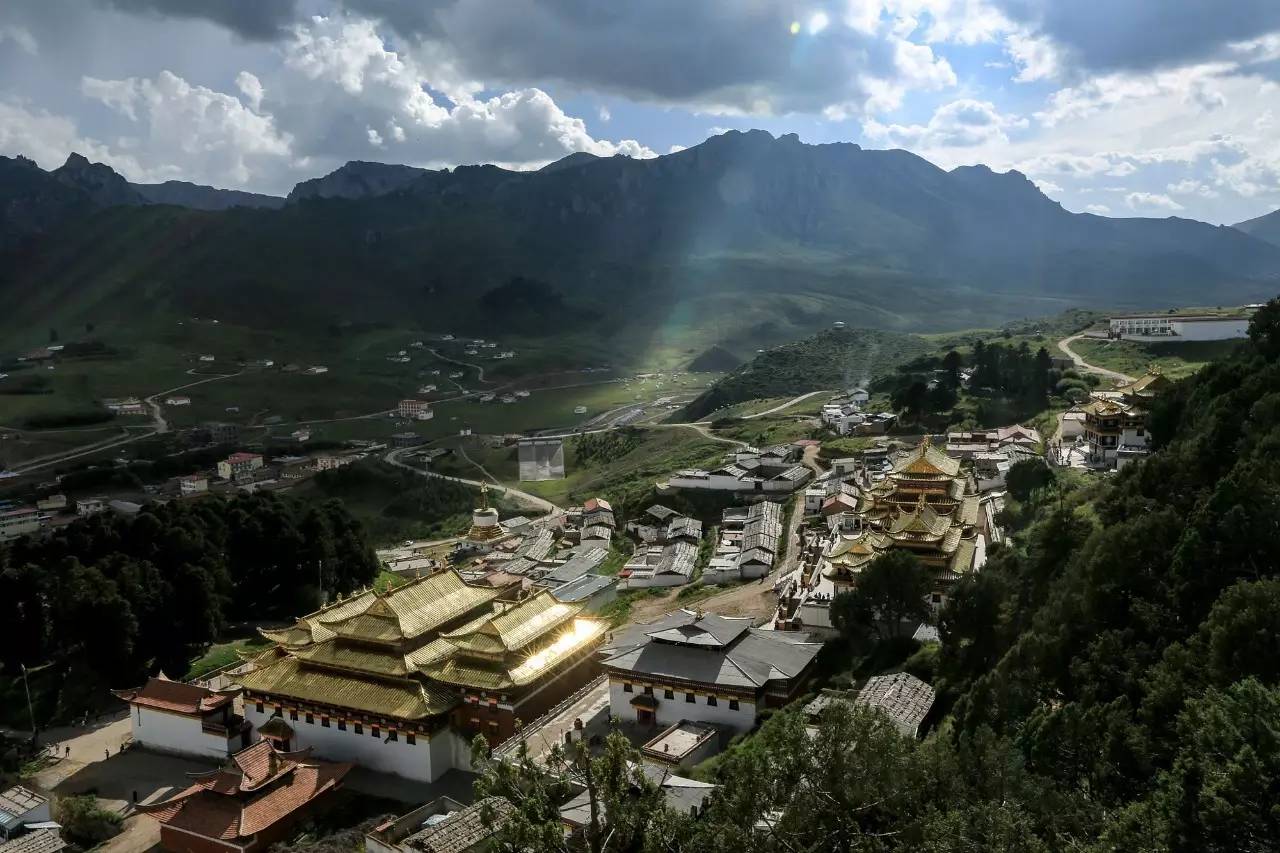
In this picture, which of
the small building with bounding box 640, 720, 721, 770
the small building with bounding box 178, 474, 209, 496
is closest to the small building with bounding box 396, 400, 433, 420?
the small building with bounding box 178, 474, 209, 496

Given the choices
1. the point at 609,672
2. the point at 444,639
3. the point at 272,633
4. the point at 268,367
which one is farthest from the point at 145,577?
the point at 268,367

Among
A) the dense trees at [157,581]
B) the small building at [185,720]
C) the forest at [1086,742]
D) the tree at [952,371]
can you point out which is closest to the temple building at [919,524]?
the forest at [1086,742]

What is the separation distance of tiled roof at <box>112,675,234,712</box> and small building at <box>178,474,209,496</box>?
59445mm

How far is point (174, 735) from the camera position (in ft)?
103

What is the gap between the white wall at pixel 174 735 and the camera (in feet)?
102

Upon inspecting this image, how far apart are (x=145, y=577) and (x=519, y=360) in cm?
12935

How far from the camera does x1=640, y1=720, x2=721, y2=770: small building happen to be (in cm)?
2527

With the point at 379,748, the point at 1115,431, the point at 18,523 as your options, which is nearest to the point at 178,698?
the point at 379,748

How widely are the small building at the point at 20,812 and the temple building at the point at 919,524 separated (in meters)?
25.8

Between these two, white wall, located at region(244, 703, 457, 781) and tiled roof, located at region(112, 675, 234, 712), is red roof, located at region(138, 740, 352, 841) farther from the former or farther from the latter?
tiled roof, located at region(112, 675, 234, 712)

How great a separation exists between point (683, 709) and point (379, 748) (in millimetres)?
9685

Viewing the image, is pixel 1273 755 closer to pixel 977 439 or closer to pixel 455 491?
pixel 977 439

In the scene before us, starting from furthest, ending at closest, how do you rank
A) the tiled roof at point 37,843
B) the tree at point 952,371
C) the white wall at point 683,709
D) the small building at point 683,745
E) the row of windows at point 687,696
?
1. the tree at point 952,371
2. the row of windows at point 687,696
3. the white wall at point 683,709
4. the small building at point 683,745
5. the tiled roof at point 37,843

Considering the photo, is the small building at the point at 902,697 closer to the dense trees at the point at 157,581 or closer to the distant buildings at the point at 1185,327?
the dense trees at the point at 157,581
